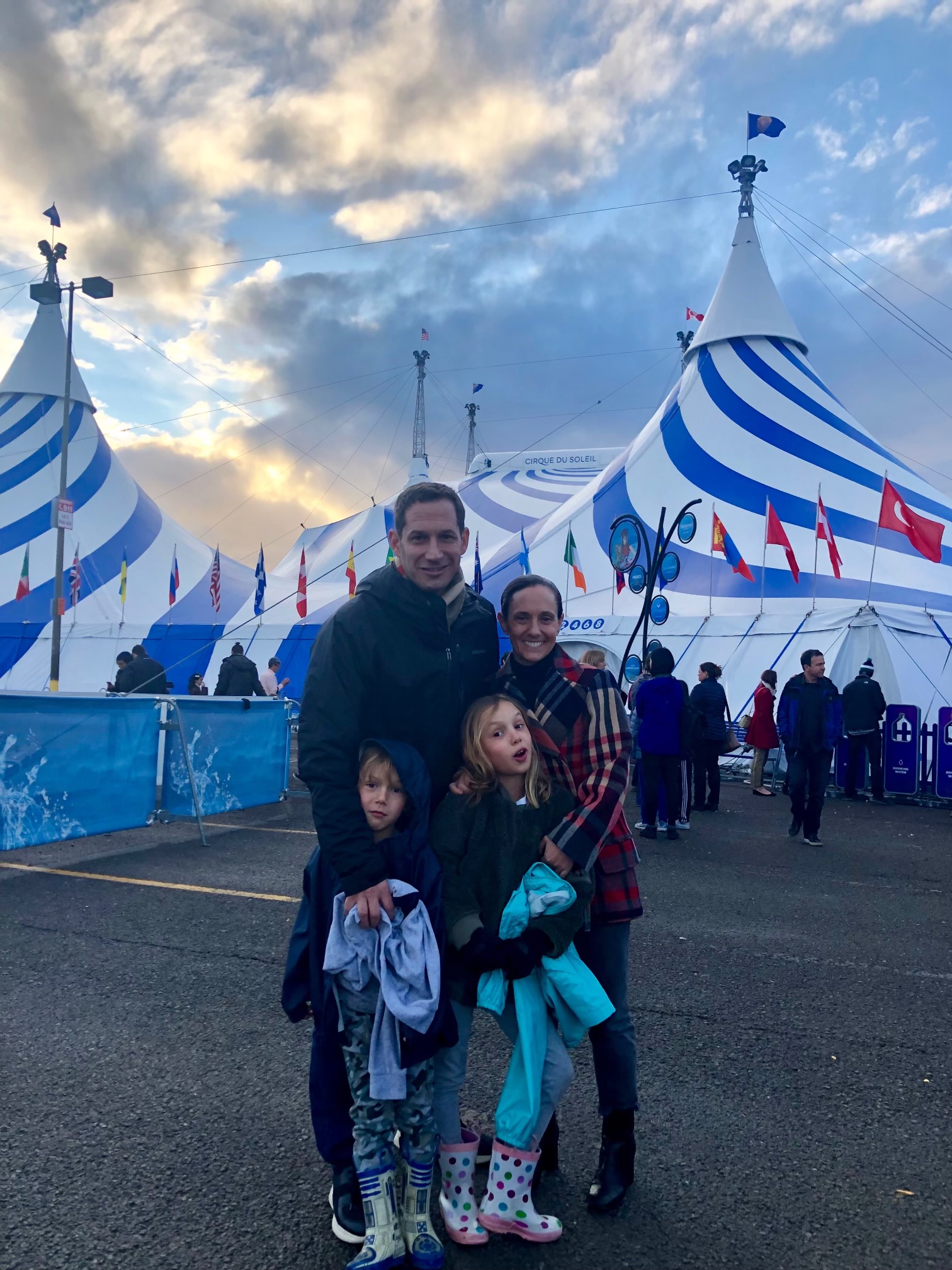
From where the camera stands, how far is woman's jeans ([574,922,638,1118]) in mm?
2322

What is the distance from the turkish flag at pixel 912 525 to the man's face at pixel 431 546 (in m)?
10.3

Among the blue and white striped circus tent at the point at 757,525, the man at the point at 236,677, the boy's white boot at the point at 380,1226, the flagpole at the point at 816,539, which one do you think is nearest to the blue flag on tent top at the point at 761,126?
the blue and white striped circus tent at the point at 757,525

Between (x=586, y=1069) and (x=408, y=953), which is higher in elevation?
(x=408, y=953)

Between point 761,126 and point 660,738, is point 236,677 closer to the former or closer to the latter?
point 660,738

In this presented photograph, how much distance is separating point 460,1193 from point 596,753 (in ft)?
3.55

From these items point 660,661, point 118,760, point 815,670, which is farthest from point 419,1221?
point 815,670

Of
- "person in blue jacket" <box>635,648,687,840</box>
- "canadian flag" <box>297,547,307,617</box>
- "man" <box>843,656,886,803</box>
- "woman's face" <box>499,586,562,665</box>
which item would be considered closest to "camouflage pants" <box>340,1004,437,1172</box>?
"woman's face" <box>499,586,562,665</box>

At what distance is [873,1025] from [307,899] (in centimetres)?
246

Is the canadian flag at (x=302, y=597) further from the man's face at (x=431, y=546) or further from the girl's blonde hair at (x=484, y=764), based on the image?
the girl's blonde hair at (x=484, y=764)

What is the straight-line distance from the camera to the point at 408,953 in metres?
2.07

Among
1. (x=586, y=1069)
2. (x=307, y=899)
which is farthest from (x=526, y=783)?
(x=586, y=1069)

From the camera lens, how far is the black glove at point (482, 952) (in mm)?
2111

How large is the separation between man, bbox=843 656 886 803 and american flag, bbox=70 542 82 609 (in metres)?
16.1

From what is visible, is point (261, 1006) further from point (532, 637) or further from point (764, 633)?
point (764, 633)
